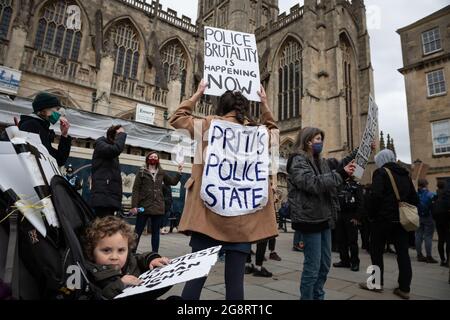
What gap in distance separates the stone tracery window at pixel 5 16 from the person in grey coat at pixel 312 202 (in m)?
19.0

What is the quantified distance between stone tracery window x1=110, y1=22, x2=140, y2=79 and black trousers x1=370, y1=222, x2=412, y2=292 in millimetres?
19322

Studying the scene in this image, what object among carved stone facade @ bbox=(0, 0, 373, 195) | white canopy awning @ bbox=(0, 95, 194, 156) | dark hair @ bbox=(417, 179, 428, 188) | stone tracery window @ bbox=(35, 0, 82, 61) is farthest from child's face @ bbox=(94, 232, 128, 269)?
stone tracery window @ bbox=(35, 0, 82, 61)

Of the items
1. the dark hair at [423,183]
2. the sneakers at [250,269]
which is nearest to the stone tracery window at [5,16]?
the sneakers at [250,269]

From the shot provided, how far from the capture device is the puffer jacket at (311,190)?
7.50ft

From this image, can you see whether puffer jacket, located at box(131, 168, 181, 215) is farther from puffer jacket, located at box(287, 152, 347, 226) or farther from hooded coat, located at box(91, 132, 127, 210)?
puffer jacket, located at box(287, 152, 347, 226)

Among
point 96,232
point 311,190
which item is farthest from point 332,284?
point 96,232

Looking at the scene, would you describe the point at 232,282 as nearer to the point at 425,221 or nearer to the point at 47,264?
the point at 47,264

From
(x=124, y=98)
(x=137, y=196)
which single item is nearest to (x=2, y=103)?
(x=124, y=98)

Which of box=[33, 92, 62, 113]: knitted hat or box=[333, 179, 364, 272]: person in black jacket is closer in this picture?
box=[33, 92, 62, 113]: knitted hat

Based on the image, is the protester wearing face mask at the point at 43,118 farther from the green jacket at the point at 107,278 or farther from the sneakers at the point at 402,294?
the sneakers at the point at 402,294

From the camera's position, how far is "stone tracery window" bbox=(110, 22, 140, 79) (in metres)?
19.3

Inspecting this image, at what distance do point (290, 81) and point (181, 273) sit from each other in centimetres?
A: 2482

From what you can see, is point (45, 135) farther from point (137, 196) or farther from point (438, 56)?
point (438, 56)
